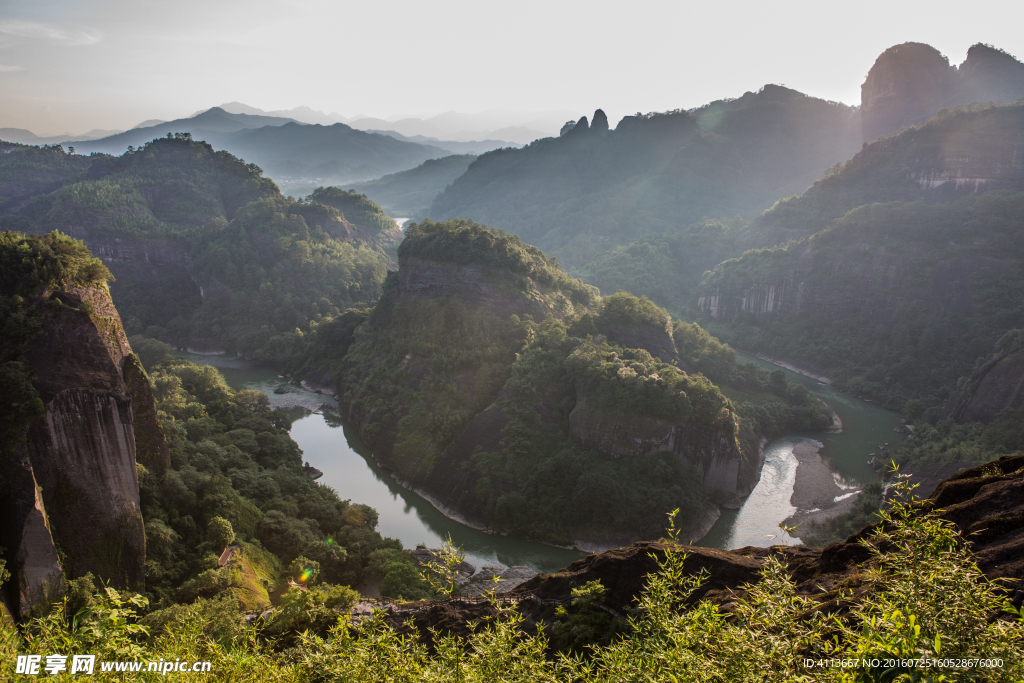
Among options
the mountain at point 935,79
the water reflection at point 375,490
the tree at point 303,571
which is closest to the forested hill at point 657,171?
the mountain at point 935,79

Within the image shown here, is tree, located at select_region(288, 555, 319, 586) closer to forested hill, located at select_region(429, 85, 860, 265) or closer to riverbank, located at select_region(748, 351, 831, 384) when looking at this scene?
riverbank, located at select_region(748, 351, 831, 384)

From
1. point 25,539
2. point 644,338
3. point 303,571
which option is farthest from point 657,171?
point 25,539

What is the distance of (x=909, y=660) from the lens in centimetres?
462

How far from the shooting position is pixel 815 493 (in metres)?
35.5

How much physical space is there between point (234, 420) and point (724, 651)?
37.0m

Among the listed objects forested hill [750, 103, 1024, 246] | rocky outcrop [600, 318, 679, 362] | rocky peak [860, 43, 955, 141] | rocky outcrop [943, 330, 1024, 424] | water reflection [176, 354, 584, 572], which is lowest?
water reflection [176, 354, 584, 572]

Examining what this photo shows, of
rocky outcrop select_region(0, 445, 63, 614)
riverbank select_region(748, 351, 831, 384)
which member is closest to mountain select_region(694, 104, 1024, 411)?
riverbank select_region(748, 351, 831, 384)

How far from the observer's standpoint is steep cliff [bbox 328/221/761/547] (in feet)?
103

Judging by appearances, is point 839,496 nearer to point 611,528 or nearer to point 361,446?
point 611,528

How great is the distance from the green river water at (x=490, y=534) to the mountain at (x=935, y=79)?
267 feet

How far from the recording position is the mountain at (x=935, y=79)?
330 feet

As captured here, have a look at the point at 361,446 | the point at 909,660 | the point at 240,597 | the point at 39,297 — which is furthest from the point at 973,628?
the point at 361,446

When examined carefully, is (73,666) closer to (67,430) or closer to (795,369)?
(67,430)

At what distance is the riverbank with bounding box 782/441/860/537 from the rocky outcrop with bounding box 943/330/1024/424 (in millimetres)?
10911
